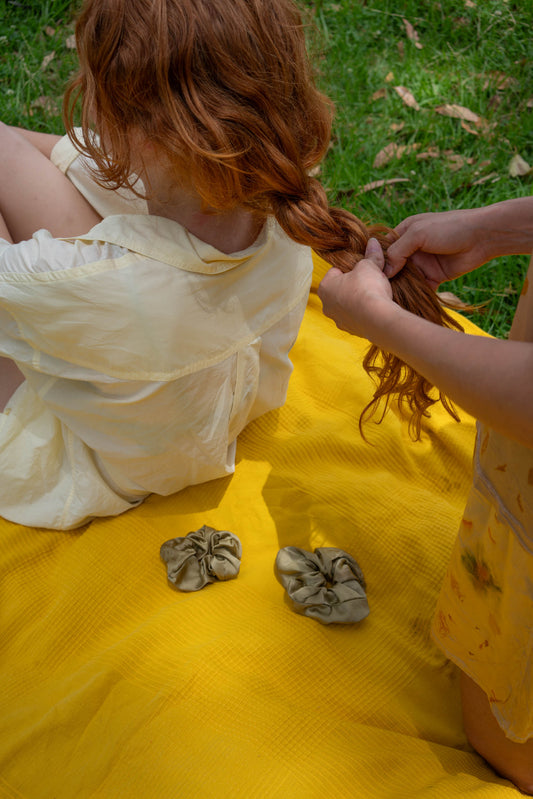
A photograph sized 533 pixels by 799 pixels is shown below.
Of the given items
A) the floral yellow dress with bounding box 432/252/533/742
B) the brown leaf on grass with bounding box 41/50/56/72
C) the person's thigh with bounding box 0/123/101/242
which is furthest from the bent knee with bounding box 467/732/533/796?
the brown leaf on grass with bounding box 41/50/56/72

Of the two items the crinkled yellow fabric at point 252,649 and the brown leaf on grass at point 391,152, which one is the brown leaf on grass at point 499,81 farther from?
the crinkled yellow fabric at point 252,649

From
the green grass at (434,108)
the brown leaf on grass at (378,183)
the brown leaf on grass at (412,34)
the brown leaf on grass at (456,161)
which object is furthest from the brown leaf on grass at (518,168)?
the brown leaf on grass at (412,34)

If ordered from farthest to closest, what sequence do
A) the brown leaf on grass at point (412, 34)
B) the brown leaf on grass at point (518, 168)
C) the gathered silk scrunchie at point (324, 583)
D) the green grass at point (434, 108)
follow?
the brown leaf on grass at point (412, 34), the brown leaf on grass at point (518, 168), the green grass at point (434, 108), the gathered silk scrunchie at point (324, 583)

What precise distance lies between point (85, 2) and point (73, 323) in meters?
0.60

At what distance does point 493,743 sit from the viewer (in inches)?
56.6

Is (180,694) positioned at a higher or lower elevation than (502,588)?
lower

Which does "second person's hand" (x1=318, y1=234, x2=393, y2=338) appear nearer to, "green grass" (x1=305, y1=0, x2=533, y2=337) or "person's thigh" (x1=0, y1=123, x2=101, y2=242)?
"person's thigh" (x1=0, y1=123, x2=101, y2=242)

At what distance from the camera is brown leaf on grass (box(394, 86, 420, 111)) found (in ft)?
11.1

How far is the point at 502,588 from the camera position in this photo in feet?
4.09

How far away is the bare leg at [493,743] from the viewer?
4.58 feet

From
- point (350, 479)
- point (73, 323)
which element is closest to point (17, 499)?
point (73, 323)

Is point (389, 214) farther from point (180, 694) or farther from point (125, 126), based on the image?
point (180, 694)

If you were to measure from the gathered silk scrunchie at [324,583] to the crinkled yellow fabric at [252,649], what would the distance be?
1.4 inches

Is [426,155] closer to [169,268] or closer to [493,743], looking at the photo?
[169,268]
